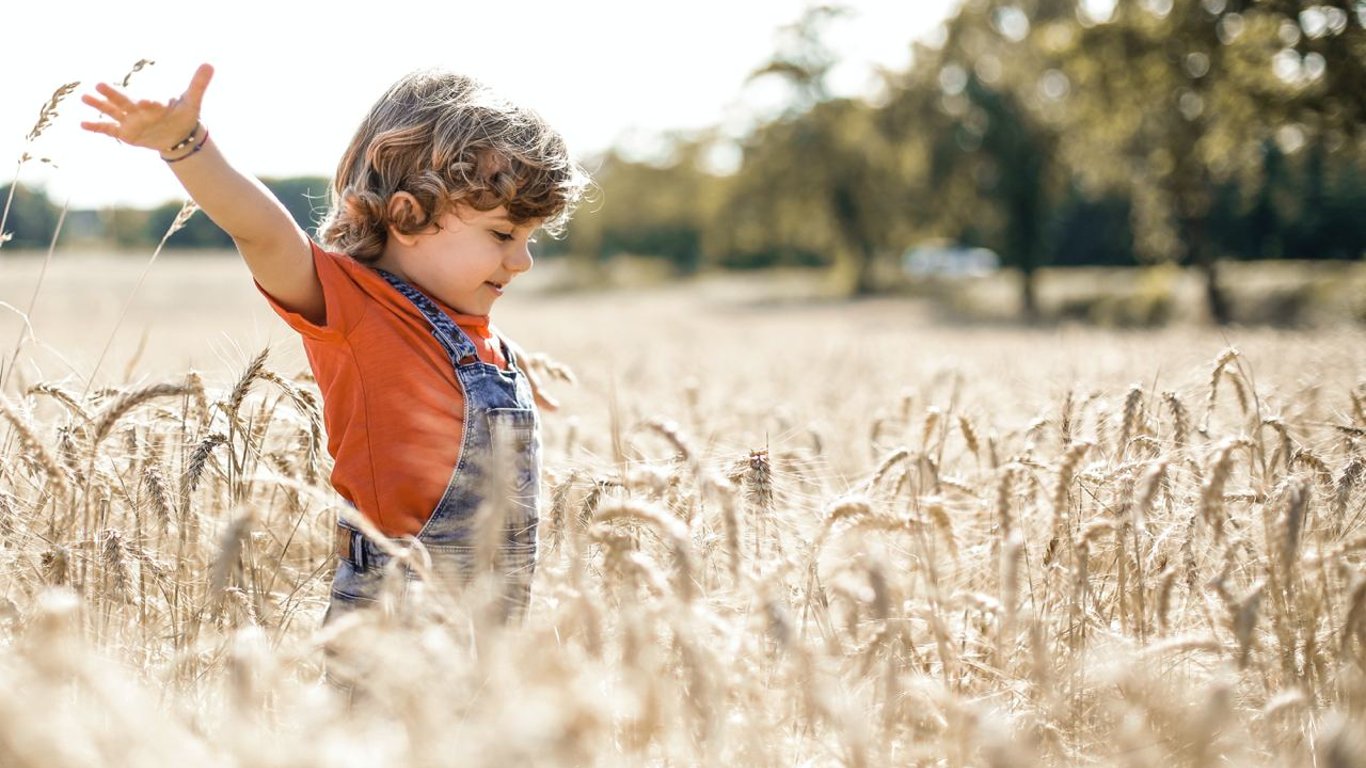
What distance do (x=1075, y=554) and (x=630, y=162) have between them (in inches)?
2673

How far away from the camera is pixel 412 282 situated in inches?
94.3

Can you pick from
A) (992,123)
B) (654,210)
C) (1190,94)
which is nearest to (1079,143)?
(1190,94)

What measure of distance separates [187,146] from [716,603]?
1473 millimetres

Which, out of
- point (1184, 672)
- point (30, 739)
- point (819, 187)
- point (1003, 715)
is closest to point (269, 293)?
point (30, 739)

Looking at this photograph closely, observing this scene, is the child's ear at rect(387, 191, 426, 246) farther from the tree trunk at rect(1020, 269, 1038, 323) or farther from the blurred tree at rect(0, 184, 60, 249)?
the tree trunk at rect(1020, 269, 1038, 323)

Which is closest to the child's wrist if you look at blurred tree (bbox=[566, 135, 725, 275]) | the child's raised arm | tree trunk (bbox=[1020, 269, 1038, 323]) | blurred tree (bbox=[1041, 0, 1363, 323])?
the child's raised arm

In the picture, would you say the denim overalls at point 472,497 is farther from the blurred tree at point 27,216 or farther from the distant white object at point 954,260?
the distant white object at point 954,260

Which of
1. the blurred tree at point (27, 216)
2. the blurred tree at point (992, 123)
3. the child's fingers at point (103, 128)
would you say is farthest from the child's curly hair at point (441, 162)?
the blurred tree at point (992, 123)

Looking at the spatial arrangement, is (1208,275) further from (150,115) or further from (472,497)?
(150,115)

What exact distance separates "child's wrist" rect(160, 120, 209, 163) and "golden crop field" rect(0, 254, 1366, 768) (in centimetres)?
52

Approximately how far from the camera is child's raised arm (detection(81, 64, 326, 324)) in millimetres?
1908

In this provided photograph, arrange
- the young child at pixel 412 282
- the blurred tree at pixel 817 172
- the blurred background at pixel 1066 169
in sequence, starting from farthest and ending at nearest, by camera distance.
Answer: the blurred tree at pixel 817 172
the blurred background at pixel 1066 169
the young child at pixel 412 282

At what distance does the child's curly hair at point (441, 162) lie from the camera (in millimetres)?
2316

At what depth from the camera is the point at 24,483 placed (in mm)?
2393
